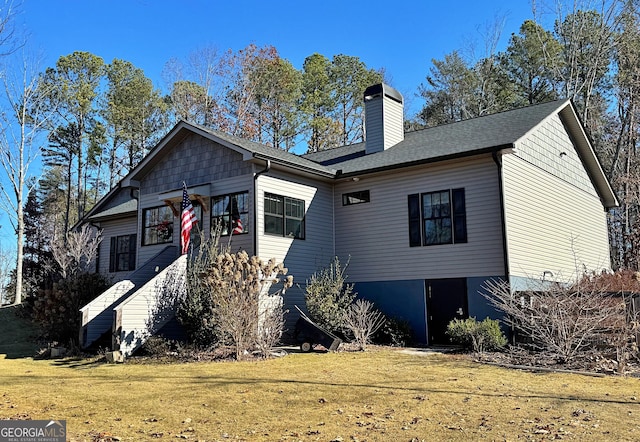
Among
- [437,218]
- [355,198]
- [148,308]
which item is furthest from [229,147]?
[437,218]

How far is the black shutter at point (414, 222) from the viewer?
14125mm

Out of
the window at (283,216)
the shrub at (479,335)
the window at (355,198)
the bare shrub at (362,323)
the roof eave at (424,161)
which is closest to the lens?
the shrub at (479,335)

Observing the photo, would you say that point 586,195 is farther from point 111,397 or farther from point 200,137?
point 111,397

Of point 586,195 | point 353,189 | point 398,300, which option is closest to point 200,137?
point 353,189

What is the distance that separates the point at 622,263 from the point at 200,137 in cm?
1837

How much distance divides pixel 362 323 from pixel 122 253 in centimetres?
1245

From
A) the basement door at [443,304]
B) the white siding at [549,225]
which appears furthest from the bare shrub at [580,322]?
the basement door at [443,304]

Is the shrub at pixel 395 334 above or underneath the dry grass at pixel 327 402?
above

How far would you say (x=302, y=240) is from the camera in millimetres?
14828

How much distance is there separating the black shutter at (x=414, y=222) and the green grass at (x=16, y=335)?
33.9ft

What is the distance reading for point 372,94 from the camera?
56.7 feet

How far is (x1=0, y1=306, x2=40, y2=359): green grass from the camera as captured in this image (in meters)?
14.0

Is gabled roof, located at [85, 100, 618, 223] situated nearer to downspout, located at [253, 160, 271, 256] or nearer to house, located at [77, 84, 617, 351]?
house, located at [77, 84, 617, 351]

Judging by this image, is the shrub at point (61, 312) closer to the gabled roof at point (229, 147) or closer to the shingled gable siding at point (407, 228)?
the gabled roof at point (229, 147)
